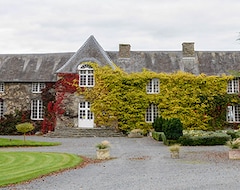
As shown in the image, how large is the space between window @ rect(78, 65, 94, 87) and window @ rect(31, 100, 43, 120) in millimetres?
5061

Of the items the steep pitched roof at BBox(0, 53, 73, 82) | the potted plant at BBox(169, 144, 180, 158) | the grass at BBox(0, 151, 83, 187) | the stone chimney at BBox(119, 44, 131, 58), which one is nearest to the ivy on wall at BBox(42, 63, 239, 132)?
the steep pitched roof at BBox(0, 53, 73, 82)

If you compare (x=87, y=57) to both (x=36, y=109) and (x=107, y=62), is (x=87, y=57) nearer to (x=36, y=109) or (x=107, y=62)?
(x=107, y=62)

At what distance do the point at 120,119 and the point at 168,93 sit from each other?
488cm

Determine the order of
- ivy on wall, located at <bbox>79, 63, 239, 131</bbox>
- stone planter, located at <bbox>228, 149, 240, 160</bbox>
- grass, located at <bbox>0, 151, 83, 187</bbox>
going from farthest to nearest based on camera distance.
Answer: ivy on wall, located at <bbox>79, 63, 239, 131</bbox> < stone planter, located at <bbox>228, 149, 240, 160</bbox> < grass, located at <bbox>0, 151, 83, 187</bbox>

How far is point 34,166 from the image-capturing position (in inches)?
558

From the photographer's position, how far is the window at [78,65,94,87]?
33.0 metres

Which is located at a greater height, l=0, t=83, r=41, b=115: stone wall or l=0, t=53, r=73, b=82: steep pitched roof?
l=0, t=53, r=73, b=82: steep pitched roof

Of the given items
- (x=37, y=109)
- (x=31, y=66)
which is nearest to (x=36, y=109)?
(x=37, y=109)

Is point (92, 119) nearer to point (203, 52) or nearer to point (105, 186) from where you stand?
point (203, 52)

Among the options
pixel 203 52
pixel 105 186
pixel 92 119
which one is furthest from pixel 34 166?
pixel 203 52

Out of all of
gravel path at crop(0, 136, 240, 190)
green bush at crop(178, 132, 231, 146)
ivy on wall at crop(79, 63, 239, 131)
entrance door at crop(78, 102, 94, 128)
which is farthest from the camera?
ivy on wall at crop(79, 63, 239, 131)

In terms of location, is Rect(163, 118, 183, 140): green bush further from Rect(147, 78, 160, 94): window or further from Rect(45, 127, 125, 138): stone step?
Rect(147, 78, 160, 94): window

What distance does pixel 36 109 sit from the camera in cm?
3528

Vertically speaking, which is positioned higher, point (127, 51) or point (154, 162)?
point (127, 51)
